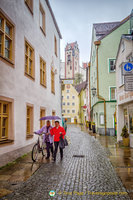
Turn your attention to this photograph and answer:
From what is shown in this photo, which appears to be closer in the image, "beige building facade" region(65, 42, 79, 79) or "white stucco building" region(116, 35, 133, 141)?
"white stucco building" region(116, 35, 133, 141)

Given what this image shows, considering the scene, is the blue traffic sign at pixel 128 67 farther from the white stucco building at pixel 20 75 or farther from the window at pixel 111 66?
the window at pixel 111 66

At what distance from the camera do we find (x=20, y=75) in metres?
9.98

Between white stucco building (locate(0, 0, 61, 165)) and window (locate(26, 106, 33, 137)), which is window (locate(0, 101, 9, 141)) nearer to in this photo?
white stucco building (locate(0, 0, 61, 165))

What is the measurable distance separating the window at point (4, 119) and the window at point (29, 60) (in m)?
2.74

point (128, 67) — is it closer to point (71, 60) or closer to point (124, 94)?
point (124, 94)

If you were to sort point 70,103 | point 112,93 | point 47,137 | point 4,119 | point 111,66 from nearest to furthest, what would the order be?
point 4,119 < point 47,137 < point 112,93 < point 111,66 < point 70,103

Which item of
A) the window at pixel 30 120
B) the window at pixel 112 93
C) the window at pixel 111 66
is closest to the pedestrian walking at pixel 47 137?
the window at pixel 30 120

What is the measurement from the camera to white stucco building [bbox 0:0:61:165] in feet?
27.6

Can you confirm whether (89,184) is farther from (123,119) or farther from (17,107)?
(123,119)

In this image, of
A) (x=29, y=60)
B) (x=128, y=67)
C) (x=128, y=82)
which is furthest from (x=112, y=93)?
(x=128, y=82)

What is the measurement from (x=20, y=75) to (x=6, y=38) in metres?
1.85

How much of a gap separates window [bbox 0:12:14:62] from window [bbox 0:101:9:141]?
1.99 m

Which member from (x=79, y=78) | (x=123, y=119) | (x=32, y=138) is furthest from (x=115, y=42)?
(x=79, y=78)

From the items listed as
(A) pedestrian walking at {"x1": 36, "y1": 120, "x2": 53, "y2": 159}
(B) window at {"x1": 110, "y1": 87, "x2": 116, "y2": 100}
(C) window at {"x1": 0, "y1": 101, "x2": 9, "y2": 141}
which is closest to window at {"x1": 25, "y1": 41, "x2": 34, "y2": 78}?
(C) window at {"x1": 0, "y1": 101, "x2": 9, "y2": 141}
